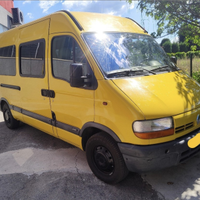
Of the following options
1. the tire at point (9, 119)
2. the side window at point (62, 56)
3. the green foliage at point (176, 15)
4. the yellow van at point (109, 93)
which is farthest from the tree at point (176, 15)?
the tire at point (9, 119)

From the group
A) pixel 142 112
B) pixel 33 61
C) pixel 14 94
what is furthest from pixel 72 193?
pixel 14 94

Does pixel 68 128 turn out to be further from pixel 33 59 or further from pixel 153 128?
pixel 33 59

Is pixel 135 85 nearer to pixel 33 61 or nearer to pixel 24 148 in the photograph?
pixel 33 61

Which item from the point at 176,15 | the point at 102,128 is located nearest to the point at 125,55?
the point at 102,128

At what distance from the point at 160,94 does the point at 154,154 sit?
0.77m

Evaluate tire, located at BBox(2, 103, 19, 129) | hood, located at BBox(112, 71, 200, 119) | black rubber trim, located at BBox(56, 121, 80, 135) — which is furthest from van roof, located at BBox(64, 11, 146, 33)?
tire, located at BBox(2, 103, 19, 129)

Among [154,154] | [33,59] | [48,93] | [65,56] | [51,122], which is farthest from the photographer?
[33,59]

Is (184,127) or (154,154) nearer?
(154,154)

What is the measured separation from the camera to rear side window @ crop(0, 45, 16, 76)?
499 centimetres

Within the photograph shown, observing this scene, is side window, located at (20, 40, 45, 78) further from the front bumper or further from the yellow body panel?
the front bumper

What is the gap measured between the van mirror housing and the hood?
18.5 inches

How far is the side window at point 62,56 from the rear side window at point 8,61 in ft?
5.83

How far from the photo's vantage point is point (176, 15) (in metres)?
5.29

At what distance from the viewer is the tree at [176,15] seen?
498cm
